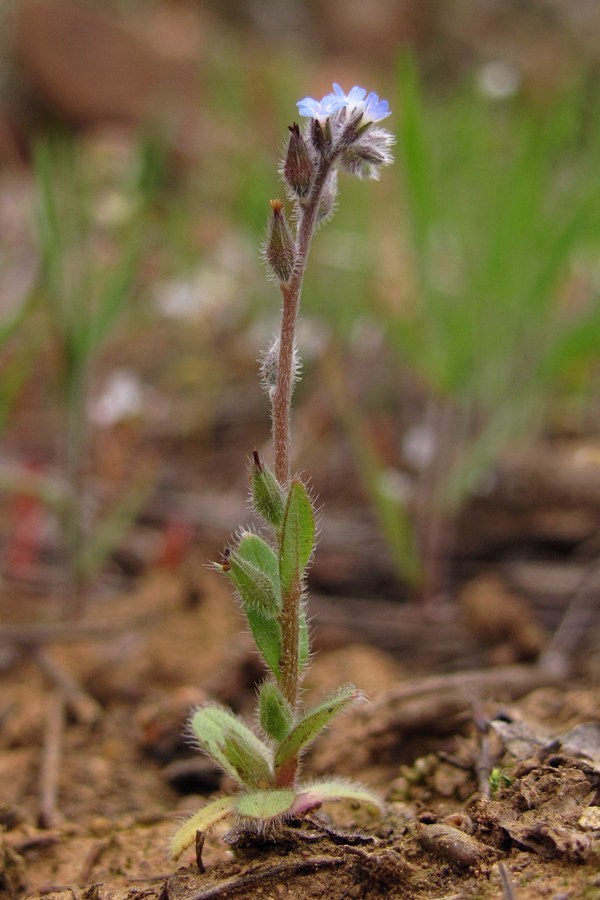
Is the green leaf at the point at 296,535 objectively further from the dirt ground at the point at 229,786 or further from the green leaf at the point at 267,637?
the dirt ground at the point at 229,786

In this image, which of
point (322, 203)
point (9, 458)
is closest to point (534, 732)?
point (322, 203)

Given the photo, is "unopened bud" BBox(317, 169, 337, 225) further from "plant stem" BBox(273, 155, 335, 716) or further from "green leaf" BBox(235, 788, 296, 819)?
"green leaf" BBox(235, 788, 296, 819)

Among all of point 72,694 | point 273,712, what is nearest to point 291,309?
point 273,712

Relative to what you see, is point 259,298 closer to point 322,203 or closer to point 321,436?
point 321,436

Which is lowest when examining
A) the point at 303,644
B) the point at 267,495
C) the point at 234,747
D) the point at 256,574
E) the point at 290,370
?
the point at 234,747

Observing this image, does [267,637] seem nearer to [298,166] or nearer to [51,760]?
[298,166]
